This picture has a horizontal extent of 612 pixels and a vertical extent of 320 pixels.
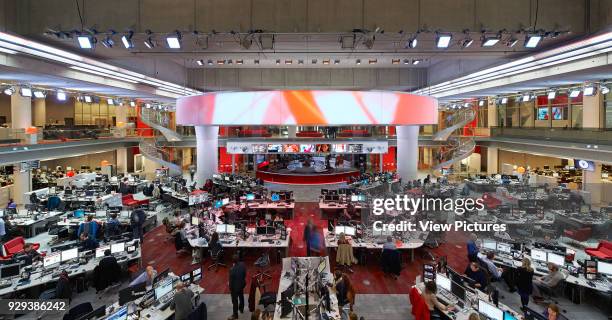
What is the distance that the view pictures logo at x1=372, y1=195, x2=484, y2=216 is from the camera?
602 inches

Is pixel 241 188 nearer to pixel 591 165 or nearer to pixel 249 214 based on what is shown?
pixel 249 214

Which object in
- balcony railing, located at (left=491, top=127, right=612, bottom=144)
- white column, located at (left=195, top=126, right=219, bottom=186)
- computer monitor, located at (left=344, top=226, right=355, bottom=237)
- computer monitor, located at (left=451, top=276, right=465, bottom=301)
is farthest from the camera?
white column, located at (left=195, top=126, right=219, bottom=186)

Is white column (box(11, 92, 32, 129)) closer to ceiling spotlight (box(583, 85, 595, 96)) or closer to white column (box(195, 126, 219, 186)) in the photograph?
white column (box(195, 126, 219, 186))

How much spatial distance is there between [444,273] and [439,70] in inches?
514

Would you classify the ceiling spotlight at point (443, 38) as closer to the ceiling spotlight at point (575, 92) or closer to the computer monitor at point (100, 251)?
the computer monitor at point (100, 251)

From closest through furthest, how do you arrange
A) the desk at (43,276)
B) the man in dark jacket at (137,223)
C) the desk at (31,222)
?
the desk at (43,276) → the man in dark jacket at (137,223) → the desk at (31,222)

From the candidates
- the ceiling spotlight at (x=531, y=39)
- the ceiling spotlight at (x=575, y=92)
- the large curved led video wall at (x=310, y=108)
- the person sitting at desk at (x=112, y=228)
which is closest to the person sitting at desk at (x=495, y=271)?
the large curved led video wall at (x=310, y=108)

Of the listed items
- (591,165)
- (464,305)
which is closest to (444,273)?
(464,305)

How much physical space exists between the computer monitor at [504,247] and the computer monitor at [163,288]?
8209 millimetres

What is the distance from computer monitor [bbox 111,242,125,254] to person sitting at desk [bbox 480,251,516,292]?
365 inches

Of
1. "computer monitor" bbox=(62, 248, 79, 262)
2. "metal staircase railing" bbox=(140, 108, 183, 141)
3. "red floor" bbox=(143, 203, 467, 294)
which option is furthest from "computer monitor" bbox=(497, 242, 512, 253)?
"metal staircase railing" bbox=(140, 108, 183, 141)

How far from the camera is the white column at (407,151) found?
67.1ft

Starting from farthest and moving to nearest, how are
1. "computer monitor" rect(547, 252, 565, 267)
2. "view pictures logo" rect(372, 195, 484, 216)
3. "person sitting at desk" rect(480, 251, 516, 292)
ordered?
"view pictures logo" rect(372, 195, 484, 216) < "person sitting at desk" rect(480, 251, 516, 292) < "computer monitor" rect(547, 252, 565, 267)

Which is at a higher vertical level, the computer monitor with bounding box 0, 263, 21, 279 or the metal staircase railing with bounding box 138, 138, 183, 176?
the metal staircase railing with bounding box 138, 138, 183, 176
